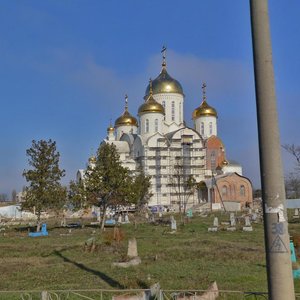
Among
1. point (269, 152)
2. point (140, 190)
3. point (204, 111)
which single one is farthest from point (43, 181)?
point (204, 111)

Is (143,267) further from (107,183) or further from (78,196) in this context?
(78,196)

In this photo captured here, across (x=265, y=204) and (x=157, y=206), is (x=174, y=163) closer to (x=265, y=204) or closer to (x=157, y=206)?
(x=157, y=206)

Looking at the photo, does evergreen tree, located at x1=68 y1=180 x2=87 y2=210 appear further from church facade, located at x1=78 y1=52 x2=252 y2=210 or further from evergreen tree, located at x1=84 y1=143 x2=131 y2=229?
church facade, located at x1=78 y1=52 x2=252 y2=210

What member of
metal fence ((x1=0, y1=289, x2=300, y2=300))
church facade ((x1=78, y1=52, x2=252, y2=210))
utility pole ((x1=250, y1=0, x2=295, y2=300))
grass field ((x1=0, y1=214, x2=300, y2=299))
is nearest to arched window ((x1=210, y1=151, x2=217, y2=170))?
church facade ((x1=78, y1=52, x2=252, y2=210))

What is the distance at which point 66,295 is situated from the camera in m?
Result: 9.20

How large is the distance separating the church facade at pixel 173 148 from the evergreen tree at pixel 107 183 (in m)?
27.5

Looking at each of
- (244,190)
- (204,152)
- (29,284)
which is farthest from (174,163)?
(29,284)

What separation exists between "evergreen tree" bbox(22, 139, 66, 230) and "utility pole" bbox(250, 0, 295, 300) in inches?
1162

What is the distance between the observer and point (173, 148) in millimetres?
69750

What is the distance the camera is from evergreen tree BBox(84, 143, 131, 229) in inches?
1313

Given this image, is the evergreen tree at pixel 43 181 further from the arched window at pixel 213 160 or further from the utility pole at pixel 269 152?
the arched window at pixel 213 160

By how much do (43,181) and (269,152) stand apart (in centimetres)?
3016

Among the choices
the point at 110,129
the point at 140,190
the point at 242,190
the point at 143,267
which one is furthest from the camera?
the point at 110,129

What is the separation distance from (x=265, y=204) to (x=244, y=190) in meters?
65.8
